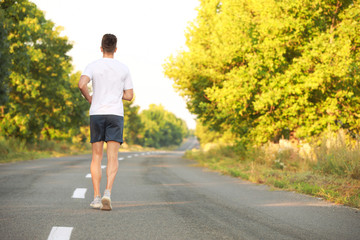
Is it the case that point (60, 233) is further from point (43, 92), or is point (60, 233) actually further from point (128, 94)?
point (43, 92)

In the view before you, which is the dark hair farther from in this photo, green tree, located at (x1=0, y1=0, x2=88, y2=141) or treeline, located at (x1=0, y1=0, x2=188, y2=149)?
green tree, located at (x1=0, y1=0, x2=88, y2=141)

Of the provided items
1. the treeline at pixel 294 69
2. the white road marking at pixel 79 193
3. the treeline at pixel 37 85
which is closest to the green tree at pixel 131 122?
the treeline at pixel 37 85

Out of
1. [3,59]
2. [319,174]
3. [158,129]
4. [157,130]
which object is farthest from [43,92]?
[158,129]

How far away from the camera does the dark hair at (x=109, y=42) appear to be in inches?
224

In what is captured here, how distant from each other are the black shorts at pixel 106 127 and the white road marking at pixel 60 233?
160cm

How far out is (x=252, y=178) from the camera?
10492 mm

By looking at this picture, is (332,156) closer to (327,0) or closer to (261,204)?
(261,204)

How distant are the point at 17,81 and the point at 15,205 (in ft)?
69.9

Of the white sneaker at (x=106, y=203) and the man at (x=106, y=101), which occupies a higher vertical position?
the man at (x=106, y=101)

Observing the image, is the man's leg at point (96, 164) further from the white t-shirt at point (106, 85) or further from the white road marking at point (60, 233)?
the white road marking at point (60, 233)

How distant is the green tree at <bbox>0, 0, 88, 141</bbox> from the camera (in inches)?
998

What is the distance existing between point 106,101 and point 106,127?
1.15 ft

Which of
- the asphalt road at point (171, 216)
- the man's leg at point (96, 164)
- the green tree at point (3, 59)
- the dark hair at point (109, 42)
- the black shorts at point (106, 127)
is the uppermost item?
the green tree at point (3, 59)

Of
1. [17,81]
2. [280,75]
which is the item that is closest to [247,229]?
[280,75]
